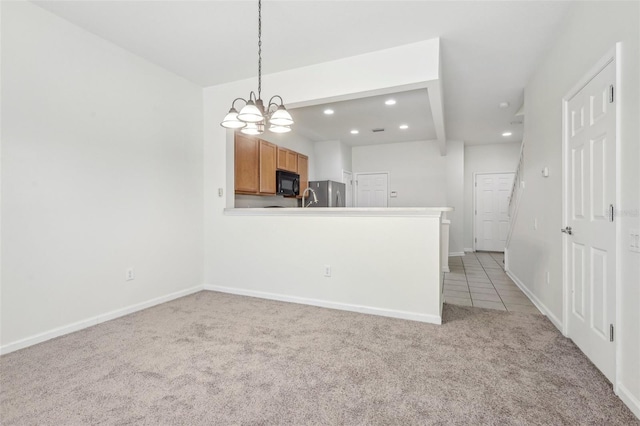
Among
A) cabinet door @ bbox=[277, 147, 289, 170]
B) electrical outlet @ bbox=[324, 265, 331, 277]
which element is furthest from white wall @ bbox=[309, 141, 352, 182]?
electrical outlet @ bbox=[324, 265, 331, 277]

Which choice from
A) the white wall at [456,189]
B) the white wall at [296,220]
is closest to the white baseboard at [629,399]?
the white wall at [296,220]

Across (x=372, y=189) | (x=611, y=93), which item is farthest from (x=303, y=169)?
(x=611, y=93)

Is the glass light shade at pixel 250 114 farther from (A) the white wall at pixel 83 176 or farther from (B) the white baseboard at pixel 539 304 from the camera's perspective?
(B) the white baseboard at pixel 539 304

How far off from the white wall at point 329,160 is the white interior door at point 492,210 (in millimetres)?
3428

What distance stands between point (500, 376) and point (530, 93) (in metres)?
3.34

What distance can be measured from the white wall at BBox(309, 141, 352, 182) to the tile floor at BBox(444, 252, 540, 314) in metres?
3.01

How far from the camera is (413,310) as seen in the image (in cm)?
290

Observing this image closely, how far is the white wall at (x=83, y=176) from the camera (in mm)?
2299

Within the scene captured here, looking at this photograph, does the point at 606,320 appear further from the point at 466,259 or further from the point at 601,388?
the point at 466,259

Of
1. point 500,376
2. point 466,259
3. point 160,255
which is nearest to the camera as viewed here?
point 500,376

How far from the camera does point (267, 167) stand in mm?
4961

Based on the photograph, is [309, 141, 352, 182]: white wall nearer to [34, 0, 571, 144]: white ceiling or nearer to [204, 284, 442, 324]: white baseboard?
[34, 0, 571, 144]: white ceiling

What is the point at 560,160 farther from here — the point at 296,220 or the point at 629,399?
the point at 296,220

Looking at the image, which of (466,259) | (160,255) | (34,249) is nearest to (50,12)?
(34,249)
